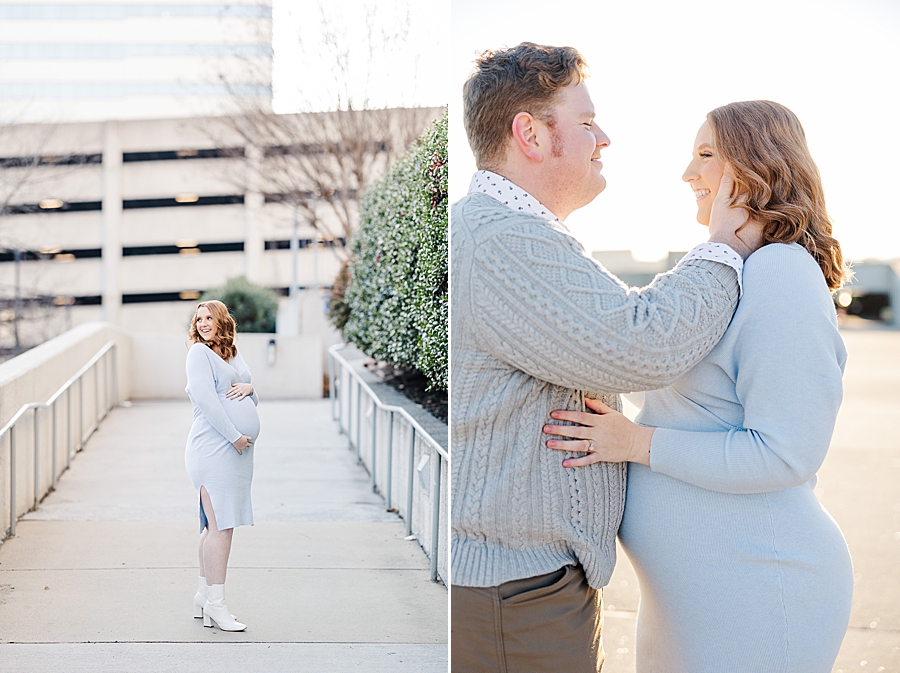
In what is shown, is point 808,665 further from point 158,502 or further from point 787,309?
point 158,502

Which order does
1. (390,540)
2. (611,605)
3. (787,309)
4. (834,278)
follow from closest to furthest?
(787,309) → (834,278) → (390,540) → (611,605)

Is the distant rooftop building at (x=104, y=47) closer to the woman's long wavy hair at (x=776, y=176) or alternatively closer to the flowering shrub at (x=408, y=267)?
the flowering shrub at (x=408, y=267)

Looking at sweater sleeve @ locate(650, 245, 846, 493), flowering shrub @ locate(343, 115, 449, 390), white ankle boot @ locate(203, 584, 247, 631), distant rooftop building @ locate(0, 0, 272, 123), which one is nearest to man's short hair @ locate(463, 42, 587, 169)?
sweater sleeve @ locate(650, 245, 846, 493)

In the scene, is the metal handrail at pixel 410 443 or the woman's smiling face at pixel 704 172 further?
the metal handrail at pixel 410 443

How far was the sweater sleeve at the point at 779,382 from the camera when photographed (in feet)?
4.44

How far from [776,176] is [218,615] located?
1837 millimetres

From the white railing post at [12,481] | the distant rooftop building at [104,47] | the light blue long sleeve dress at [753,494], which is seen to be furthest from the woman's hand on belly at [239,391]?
the light blue long sleeve dress at [753,494]

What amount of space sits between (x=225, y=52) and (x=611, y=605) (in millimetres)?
2633

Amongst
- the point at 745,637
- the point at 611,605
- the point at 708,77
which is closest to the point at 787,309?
the point at 745,637

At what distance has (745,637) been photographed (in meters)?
1.45

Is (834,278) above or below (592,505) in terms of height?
above

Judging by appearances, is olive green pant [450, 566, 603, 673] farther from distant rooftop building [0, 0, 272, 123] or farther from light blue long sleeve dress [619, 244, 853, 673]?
distant rooftop building [0, 0, 272, 123]

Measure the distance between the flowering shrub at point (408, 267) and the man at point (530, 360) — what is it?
2.45ft

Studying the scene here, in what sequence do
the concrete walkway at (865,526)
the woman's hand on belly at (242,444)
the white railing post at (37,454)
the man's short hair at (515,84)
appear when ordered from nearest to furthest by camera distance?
the man's short hair at (515,84) < the woman's hand on belly at (242,444) < the white railing post at (37,454) < the concrete walkway at (865,526)
